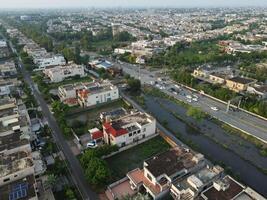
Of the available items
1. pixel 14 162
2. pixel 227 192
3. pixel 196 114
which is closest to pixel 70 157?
pixel 14 162

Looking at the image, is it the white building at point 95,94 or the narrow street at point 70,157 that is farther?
the white building at point 95,94

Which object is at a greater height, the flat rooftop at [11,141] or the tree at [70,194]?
the flat rooftop at [11,141]

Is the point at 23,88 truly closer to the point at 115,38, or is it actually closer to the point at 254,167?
the point at 254,167

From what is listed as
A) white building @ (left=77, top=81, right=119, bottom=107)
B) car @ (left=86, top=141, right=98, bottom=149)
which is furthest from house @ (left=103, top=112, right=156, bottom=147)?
white building @ (left=77, top=81, right=119, bottom=107)

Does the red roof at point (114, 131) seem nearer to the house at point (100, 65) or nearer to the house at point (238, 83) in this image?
the house at point (238, 83)

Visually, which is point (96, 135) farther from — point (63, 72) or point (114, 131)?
point (63, 72)

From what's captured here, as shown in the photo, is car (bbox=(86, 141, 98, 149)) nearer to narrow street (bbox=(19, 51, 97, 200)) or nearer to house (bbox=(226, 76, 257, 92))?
narrow street (bbox=(19, 51, 97, 200))

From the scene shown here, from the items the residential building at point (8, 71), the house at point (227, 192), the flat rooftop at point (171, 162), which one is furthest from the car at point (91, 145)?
the residential building at point (8, 71)
